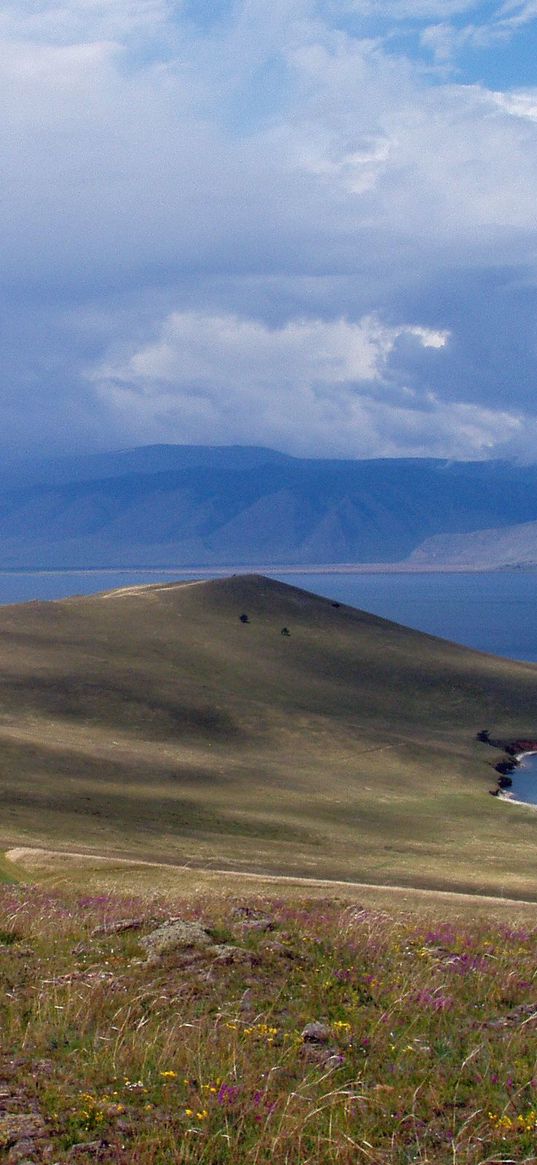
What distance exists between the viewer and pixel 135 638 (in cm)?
9900

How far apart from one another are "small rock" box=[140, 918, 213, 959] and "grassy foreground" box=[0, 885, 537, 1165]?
0.29 ft

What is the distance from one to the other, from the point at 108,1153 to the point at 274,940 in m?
5.26

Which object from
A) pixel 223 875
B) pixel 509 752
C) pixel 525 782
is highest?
pixel 509 752

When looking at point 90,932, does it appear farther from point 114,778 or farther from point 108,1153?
point 114,778

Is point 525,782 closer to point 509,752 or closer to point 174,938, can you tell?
point 509,752

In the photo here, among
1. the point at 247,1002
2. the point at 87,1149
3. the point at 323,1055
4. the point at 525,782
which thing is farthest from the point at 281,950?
the point at 525,782

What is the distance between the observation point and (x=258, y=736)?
79062 millimetres

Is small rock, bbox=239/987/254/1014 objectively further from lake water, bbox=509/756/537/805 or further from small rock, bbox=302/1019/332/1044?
lake water, bbox=509/756/537/805

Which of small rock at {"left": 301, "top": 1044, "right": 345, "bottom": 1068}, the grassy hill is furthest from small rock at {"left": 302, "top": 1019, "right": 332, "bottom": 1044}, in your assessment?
the grassy hill

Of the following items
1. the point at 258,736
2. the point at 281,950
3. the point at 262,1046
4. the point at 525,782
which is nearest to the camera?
the point at 262,1046

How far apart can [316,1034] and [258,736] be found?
70.2 metres

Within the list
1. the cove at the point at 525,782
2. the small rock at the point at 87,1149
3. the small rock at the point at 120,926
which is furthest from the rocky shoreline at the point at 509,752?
the small rock at the point at 87,1149

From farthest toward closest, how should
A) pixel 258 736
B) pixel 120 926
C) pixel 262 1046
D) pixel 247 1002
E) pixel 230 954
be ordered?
pixel 258 736 < pixel 120 926 < pixel 230 954 < pixel 247 1002 < pixel 262 1046

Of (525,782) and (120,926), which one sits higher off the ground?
(120,926)
